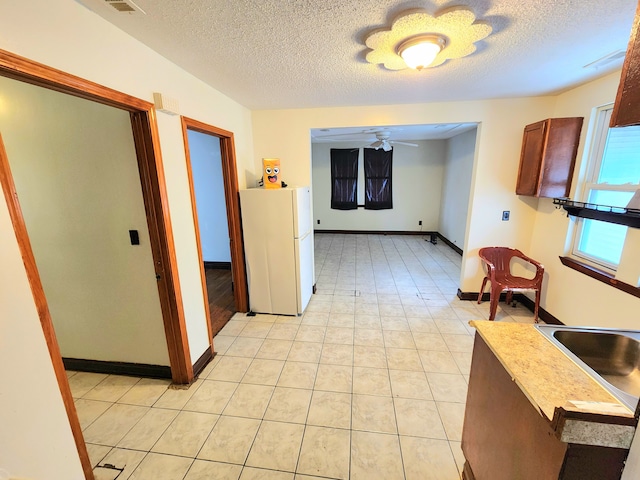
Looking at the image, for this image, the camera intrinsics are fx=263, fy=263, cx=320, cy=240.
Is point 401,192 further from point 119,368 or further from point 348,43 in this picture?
point 119,368

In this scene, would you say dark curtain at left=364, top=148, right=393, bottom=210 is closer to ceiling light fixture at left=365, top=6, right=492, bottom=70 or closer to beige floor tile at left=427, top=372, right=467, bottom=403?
ceiling light fixture at left=365, top=6, right=492, bottom=70

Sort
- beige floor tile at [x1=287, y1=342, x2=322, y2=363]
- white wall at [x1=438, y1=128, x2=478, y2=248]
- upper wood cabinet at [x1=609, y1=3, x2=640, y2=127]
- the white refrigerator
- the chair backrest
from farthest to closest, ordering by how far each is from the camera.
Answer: white wall at [x1=438, y1=128, x2=478, y2=248] < the chair backrest < the white refrigerator < beige floor tile at [x1=287, y1=342, x2=322, y2=363] < upper wood cabinet at [x1=609, y1=3, x2=640, y2=127]

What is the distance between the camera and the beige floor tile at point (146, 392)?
1.86 metres

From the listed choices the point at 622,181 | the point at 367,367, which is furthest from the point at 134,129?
the point at 622,181

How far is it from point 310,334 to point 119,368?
→ 161 centimetres

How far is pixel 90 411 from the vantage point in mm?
1780

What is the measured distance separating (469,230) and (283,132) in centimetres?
249

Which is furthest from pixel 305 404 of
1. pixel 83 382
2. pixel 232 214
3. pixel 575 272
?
pixel 575 272

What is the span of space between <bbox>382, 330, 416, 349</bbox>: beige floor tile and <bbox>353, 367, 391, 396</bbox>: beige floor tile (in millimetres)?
373

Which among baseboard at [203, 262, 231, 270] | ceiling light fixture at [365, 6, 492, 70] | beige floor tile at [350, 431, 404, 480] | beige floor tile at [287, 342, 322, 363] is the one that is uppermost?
ceiling light fixture at [365, 6, 492, 70]

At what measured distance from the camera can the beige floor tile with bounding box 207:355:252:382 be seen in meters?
2.09

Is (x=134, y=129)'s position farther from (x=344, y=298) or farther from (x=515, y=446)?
(x=344, y=298)

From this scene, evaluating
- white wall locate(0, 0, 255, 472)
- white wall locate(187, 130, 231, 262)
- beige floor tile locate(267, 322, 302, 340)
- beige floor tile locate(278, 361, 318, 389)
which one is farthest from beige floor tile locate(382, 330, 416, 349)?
white wall locate(187, 130, 231, 262)

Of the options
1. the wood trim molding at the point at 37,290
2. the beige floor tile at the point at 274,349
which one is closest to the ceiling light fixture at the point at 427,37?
the wood trim molding at the point at 37,290
